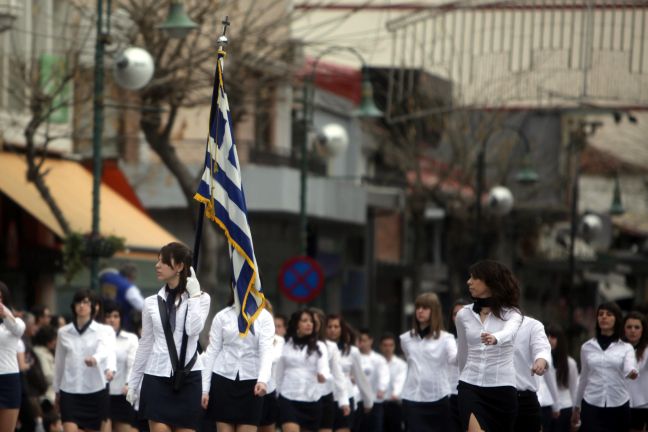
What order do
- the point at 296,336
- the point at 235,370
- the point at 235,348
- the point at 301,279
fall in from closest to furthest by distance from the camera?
1. the point at 235,370
2. the point at 235,348
3. the point at 296,336
4. the point at 301,279

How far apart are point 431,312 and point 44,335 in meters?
5.86

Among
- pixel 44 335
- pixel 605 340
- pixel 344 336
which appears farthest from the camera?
pixel 344 336

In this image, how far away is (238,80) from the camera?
28641 mm

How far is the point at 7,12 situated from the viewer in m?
25.2

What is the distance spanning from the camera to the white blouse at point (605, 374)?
17.3 m

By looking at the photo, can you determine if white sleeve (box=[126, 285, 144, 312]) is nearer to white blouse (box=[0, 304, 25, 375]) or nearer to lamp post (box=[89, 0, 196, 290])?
lamp post (box=[89, 0, 196, 290])

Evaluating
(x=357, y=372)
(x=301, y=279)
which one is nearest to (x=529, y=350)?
(x=357, y=372)

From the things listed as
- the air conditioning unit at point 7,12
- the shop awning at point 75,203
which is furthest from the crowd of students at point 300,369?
the shop awning at point 75,203

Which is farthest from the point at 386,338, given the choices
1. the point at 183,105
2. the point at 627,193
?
the point at 627,193

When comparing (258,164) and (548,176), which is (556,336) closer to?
(258,164)

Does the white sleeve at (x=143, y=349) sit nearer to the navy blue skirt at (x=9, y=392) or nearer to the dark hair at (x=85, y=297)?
the navy blue skirt at (x=9, y=392)

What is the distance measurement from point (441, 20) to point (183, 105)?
9.52 metres

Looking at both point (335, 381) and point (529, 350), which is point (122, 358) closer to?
point (335, 381)

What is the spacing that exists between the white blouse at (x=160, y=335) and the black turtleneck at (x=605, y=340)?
5.60 metres
